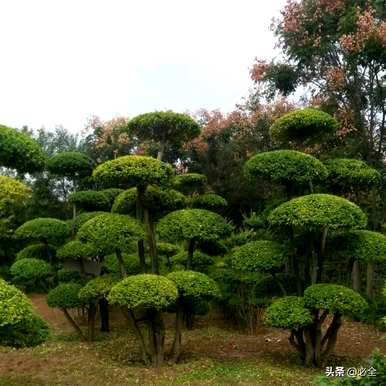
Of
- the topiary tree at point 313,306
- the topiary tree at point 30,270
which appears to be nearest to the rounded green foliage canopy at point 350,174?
the topiary tree at point 313,306

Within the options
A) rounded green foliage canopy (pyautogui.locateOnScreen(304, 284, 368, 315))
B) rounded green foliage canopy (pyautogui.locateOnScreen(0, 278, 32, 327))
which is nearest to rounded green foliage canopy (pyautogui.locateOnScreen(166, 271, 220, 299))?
rounded green foliage canopy (pyautogui.locateOnScreen(304, 284, 368, 315))

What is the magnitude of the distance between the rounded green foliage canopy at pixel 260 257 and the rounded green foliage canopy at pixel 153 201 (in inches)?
46.3

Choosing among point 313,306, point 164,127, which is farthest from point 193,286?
point 164,127

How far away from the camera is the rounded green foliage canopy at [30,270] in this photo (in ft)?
27.1

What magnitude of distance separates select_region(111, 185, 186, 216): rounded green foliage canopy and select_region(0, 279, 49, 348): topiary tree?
2245mm

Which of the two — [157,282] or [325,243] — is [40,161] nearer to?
[157,282]

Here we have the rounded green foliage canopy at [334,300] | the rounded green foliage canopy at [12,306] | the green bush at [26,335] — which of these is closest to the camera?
the rounded green foliage canopy at [12,306]

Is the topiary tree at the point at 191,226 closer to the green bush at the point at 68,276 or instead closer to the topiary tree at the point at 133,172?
the topiary tree at the point at 133,172

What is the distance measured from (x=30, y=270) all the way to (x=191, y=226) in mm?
3274

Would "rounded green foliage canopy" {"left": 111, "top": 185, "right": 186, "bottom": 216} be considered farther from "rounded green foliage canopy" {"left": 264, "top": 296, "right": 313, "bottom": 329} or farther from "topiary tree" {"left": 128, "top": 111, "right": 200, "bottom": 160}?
"rounded green foliage canopy" {"left": 264, "top": 296, "right": 313, "bottom": 329}

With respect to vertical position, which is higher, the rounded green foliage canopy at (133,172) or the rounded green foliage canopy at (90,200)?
the rounded green foliage canopy at (90,200)

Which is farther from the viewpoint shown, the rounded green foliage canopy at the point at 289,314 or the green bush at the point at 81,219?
the green bush at the point at 81,219

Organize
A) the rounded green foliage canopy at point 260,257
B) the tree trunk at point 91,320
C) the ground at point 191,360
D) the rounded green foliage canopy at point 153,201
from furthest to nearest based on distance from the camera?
the tree trunk at point 91,320 → the rounded green foliage canopy at point 153,201 → the rounded green foliage canopy at point 260,257 → the ground at point 191,360

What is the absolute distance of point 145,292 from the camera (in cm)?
573
